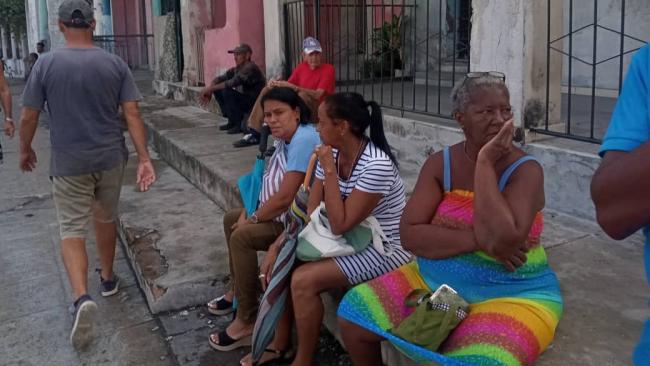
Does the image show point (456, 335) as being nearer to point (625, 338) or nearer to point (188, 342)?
point (625, 338)

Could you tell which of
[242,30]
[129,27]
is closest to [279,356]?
[242,30]

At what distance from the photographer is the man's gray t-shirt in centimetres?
346

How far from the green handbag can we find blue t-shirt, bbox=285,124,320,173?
3.82 feet

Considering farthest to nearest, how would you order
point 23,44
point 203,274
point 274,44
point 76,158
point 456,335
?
1. point 23,44
2. point 274,44
3. point 203,274
4. point 76,158
5. point 456,335

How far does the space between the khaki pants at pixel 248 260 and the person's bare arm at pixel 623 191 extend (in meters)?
2.07

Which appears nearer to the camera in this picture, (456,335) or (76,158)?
(456,335)

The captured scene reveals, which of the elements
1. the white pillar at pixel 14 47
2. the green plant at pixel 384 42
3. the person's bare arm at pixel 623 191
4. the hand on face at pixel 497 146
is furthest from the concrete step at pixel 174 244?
the white pillar at pixel 14 47

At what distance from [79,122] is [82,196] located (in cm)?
42

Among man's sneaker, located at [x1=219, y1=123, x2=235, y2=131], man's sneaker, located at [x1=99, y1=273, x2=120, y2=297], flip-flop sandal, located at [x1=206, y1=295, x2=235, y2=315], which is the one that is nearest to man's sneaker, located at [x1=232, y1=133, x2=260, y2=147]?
man's sneaker, located at [x1=219, y1=123, x2=235, y2=131]

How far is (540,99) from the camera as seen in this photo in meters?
4.09

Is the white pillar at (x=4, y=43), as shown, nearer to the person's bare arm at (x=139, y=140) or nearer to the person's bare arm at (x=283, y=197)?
the person's bare arm at (x=139, y=140)

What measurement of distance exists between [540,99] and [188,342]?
2609 millimetres

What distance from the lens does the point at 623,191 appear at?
123 centimetres

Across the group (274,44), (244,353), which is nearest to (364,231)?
(244,353)
